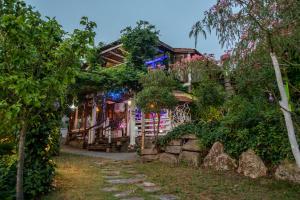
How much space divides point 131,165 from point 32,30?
6.48 m

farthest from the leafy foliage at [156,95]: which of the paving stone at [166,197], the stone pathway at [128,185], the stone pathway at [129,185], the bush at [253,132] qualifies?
the paving stone at [166,197]

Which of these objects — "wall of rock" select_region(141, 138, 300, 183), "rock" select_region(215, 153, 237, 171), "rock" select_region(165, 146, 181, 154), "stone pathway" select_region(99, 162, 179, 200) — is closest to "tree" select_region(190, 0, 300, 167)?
"stone pathway" select_region(99, 162, 179, 200)

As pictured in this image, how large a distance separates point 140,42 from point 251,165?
11.6m

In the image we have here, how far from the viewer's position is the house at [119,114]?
563 inches

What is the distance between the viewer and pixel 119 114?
2009 cm

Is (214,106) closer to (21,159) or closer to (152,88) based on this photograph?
(152,88)

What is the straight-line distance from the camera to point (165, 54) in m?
18.7

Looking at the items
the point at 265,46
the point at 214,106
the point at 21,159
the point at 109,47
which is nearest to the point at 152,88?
the point at 214,106

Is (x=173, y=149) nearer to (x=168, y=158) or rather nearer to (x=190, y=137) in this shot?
(x=168, y=158)

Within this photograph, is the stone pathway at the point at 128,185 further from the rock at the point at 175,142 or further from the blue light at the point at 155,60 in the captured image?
the blue light at the point at 155,60

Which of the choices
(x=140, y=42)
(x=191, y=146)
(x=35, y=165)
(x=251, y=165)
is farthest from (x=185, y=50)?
(x=35, y=165)

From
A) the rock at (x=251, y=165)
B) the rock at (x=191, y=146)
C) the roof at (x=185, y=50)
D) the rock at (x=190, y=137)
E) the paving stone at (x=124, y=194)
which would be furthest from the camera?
the roof at (x=185, y=50)

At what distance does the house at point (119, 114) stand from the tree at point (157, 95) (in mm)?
1941

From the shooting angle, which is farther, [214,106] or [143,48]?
[143,48]
